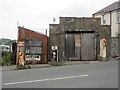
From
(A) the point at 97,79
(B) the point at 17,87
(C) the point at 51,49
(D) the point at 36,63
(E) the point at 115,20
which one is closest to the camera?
(B) the point at 17,87

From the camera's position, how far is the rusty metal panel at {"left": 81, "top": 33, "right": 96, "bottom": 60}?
35.4 meters

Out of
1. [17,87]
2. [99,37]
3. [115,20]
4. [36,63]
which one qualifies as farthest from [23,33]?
[17,87]

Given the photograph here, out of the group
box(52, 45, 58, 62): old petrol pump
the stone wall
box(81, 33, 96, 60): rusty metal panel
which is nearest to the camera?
box(52, 45, 58, 62): old petrol pump

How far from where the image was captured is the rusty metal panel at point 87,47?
35375 millimetres

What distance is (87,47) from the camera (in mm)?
35531

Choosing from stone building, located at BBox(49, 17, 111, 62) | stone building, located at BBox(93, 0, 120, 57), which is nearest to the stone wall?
stone building, located at BBox(93, 0, 120, 57)

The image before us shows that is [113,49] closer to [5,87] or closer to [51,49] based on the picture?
[51,49]

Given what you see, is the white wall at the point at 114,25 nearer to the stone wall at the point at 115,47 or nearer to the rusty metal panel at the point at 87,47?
the stone wall at the point at 115,47

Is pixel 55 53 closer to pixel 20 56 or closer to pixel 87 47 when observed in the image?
pixel 87 47

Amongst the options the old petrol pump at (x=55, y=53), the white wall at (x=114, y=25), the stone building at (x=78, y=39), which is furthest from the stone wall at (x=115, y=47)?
the old petrol pump at (x=55, y=53)

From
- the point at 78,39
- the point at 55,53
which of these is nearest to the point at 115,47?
the point at 78,39

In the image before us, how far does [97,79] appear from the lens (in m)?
17.3

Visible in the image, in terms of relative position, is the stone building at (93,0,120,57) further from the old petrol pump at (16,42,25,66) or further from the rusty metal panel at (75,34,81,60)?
the old petrol pump at (16,42,25,66)

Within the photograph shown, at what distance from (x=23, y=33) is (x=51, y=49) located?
166 inches
